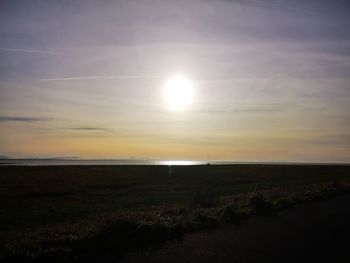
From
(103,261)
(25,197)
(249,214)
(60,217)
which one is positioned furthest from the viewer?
(25,197)

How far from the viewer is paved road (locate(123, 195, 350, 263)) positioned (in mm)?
9039

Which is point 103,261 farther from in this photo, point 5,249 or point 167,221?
point 167,221

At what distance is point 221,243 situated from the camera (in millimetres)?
10484

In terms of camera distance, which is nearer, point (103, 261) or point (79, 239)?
point (103, 261)

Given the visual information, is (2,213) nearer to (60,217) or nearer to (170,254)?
(60,217)

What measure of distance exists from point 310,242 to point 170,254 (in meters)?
4.36

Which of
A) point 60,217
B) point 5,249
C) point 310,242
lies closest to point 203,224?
point 310,242

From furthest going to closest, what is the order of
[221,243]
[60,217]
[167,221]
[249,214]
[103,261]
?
[60,217] < [249,214] < [167,221] < [221,243] < [103,261]

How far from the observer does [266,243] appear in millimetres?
10727

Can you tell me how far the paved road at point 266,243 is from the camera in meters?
9.04

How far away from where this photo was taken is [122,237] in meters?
10.1

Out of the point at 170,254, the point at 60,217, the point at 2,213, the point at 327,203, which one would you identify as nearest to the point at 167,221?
the point at 170,254

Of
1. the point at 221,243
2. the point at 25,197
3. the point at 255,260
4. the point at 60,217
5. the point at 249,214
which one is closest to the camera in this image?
the point at 255,260

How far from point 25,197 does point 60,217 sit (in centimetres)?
1242
